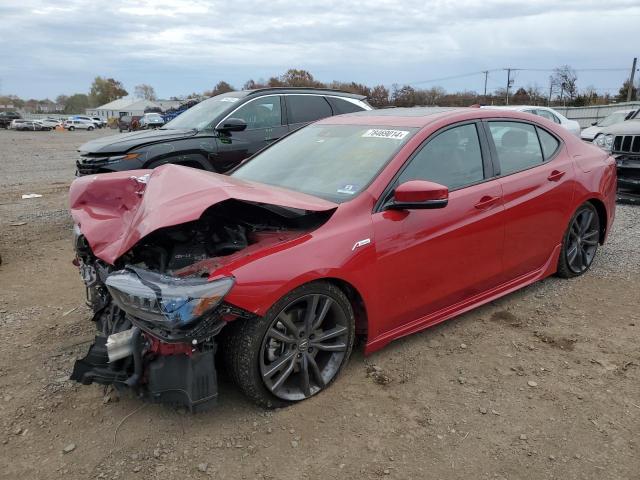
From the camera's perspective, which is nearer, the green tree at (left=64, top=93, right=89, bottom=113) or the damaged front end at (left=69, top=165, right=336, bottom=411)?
the damaged front end at (left=69, top=165, right=336, bottom=411)

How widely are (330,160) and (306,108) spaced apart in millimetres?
4350

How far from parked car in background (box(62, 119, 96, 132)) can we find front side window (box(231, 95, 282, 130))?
62.9 meters

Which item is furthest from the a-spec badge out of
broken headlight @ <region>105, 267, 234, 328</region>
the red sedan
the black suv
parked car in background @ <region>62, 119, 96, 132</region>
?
parked car in background @ <region>62, 119, 96, 132</region>

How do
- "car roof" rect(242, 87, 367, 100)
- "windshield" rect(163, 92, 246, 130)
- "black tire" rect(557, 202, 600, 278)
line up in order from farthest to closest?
1. "car roof" rect(242, 87, 367, 100)
2. "windshield" rect(163, 92, 246, 130)
3. "black tire" rect(557, 202, 600, 278)

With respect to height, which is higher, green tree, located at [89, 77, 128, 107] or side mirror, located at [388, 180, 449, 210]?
green tree, located at [89, 77, 128, 107]

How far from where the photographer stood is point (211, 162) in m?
7.06

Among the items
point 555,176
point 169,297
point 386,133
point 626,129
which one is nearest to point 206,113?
point 386,133

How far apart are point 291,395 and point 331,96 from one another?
6.00m

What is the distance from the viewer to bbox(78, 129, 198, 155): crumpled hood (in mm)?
6664

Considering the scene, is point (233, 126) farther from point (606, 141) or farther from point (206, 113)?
point (606, 141)

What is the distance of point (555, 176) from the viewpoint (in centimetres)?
445

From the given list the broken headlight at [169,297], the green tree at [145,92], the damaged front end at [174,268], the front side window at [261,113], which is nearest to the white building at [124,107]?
the green tree at [145,92]

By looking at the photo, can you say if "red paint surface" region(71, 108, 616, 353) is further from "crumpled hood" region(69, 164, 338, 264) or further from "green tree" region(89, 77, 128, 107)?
"green tree" region(89, 77, 128, 107)

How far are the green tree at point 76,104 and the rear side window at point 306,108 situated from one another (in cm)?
13320
